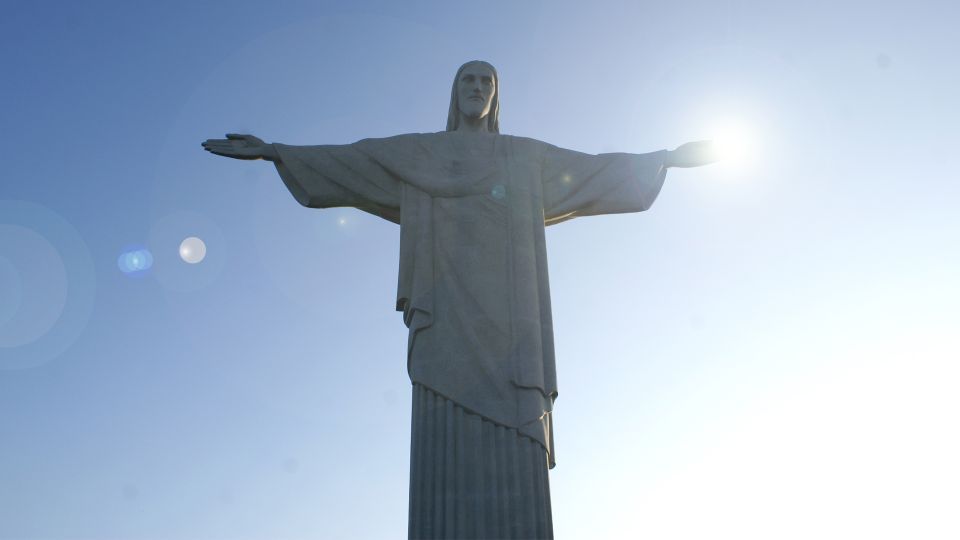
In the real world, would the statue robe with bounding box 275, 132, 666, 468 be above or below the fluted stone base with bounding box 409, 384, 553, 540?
above

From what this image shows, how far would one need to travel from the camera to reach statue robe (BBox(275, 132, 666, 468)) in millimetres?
9625

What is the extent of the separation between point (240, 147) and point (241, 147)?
13mm

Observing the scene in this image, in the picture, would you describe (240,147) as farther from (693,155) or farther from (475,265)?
(693,155)

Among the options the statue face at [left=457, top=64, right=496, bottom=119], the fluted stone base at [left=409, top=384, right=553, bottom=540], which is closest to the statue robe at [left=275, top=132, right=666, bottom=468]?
the fluted stone base at [left=409, top=384, right=553, bottom=540]

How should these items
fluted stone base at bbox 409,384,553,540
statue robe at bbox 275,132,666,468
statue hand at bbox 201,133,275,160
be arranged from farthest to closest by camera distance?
statue hand at bbox 201,133,275,160 < statue robe at bbox 275,132,666,468 < fluted stone base at bbox 409,384,553,540

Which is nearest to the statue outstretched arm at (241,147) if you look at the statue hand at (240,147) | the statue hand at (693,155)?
the statue hand at (240,147)

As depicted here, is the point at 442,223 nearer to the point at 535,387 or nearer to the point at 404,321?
the point at 404,321

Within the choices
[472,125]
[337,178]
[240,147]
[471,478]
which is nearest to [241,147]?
[240,147]

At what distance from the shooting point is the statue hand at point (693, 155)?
11.6 meters

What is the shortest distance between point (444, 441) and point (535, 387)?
3.61 feet

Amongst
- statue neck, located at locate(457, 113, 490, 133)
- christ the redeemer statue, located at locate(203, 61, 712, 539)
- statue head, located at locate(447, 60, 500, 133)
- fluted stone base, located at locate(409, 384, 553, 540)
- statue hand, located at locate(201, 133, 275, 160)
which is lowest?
fluted stone base, located at locate(409, 384, 553, 540)

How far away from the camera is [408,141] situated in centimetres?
1152

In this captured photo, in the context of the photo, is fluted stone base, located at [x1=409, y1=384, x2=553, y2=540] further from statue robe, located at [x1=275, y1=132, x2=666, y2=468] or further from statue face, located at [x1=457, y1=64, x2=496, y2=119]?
statue face, located at [x1=457, y1=64, x2=496, y2=119]

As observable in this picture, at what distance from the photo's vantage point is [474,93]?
11797mm
